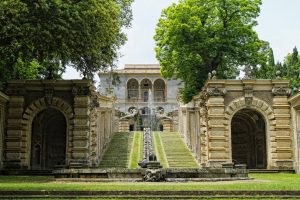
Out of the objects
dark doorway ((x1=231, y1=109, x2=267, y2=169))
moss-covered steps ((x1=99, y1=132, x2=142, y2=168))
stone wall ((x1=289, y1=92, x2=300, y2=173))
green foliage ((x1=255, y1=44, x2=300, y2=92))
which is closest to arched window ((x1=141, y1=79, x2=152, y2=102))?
green foliage ((x1=255, y1=44, x2=300, y2=92))

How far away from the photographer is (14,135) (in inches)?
1067

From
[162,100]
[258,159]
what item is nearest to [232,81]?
[258,159]

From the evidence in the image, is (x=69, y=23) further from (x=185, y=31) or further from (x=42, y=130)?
(x=185, y=31)

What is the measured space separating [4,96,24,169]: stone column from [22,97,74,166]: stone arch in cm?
29

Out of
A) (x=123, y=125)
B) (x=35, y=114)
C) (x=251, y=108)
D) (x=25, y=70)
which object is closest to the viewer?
(x=35, y=114)

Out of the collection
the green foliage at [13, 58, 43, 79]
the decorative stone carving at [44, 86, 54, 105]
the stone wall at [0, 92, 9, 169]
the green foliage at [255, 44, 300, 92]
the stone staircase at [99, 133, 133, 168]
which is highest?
the green foliage at [255, 44, 300, 92]

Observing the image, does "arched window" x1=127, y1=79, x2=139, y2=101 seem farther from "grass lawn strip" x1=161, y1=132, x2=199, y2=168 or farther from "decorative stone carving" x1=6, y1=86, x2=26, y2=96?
"decorative stone carving" x1=6, y1=86, x2=26, y2=96

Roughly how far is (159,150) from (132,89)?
42.9 metres

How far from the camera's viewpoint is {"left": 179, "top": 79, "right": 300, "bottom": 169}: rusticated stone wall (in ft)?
88.1

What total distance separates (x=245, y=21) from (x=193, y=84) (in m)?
6.42

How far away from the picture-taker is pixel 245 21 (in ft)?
116

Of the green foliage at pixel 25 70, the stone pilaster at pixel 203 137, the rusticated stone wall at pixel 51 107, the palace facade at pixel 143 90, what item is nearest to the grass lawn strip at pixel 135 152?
the rusticated stone wall at pixel 51 107

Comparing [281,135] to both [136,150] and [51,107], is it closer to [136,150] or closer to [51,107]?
[136,150]

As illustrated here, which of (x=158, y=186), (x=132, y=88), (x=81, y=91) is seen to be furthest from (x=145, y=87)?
(x=158, y=186)
